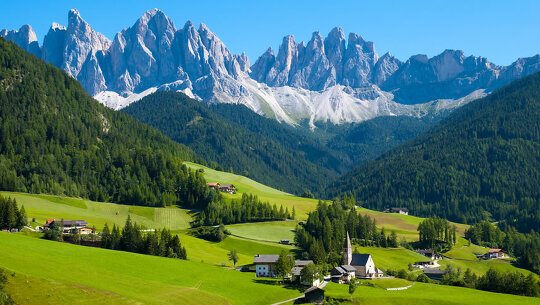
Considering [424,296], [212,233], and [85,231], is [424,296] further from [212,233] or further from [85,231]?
[85,231]

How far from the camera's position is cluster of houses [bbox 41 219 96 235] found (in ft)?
520

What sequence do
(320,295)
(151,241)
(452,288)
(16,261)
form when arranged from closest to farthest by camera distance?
(16,261), (320,295), (452,288), (151,241)

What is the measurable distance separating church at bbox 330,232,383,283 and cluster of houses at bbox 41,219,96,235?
62.3 m

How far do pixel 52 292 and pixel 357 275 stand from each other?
82.1 metres

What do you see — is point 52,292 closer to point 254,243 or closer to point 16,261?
point 16,261

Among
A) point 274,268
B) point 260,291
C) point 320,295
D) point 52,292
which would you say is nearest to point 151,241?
→ point 274,268

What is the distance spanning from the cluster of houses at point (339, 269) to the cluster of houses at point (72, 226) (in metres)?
45.8

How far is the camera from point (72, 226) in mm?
167125

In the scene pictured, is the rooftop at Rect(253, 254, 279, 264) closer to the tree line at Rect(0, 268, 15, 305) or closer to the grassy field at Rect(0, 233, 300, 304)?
the grassy field at Rect(0, 233, 300, 304)

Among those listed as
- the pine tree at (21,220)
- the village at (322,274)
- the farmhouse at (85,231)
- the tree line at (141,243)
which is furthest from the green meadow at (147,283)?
the farmhouse at (85,231)

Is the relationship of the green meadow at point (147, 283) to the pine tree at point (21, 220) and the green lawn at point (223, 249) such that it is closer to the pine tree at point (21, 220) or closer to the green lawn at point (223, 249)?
the green lawn at point (223, 249)

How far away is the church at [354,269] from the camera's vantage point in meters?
141

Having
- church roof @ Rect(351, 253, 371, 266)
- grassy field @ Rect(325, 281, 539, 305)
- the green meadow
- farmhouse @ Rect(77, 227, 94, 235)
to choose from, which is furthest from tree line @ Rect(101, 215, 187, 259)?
church roof @ Rect(351, 253, 371, 266)

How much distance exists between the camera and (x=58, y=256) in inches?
4461
